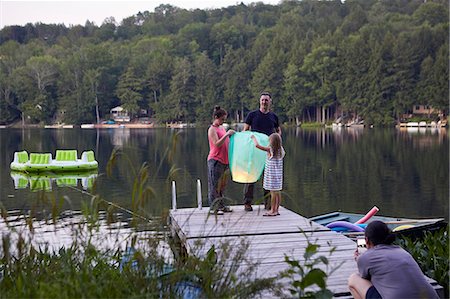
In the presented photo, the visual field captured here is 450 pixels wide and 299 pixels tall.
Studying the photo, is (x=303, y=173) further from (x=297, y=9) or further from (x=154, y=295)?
(x=297, y=9)

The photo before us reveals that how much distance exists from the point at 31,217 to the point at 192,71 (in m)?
76.7

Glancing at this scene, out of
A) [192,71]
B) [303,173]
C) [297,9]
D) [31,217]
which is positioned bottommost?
[303,173]

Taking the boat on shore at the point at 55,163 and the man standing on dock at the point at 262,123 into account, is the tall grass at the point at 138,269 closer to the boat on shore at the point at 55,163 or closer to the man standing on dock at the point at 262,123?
the man standing on dock at the point at 262,123

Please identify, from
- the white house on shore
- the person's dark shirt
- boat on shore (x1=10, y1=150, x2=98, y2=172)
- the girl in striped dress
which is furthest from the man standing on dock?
the white house on shore

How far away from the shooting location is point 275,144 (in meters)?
7.00

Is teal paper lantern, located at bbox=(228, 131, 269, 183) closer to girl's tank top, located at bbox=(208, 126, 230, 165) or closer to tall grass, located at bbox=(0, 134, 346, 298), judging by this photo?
girl's tank top, located at bbox=(208, 126, 230, 165)

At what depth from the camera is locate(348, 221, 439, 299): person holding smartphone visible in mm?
3738

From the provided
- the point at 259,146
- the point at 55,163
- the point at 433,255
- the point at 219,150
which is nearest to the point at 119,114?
the point at 55,163

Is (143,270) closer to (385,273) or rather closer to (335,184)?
(385,273)

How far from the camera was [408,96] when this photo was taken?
63.2 m

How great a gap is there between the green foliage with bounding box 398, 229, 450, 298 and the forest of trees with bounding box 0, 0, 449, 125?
5882 cm

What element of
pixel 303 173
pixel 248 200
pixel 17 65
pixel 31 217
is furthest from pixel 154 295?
pixel 17 65

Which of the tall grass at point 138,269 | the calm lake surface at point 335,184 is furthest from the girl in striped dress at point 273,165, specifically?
the tall grass at point 138,269

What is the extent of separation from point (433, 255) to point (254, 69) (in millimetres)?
73457
